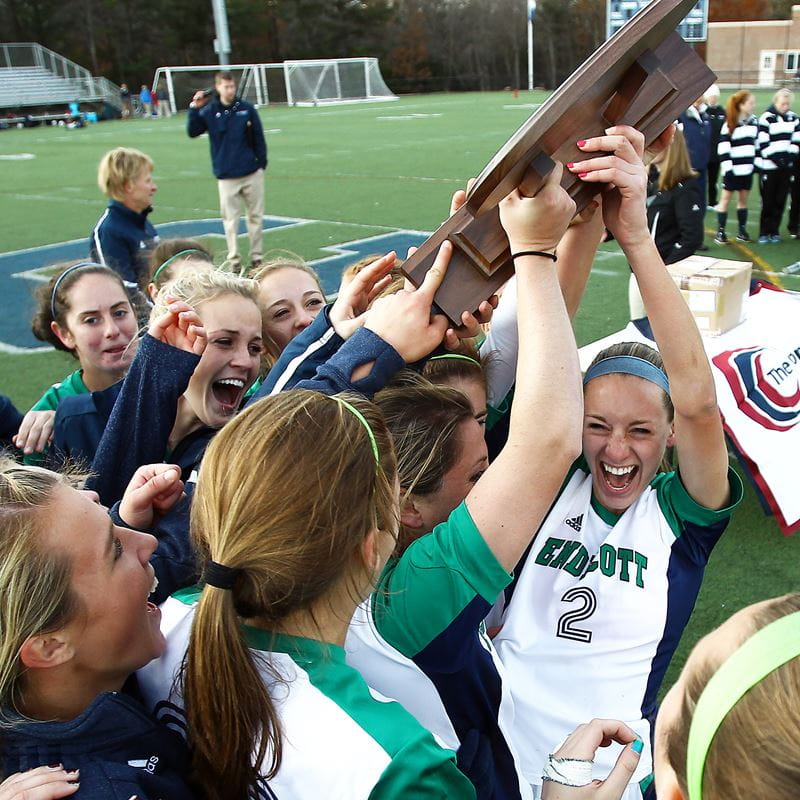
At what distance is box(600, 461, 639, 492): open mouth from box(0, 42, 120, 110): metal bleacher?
43422 millimetres

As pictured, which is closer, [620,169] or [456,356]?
[620,169]

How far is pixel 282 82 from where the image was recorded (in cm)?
4106

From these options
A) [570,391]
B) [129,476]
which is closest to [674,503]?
[570,391]

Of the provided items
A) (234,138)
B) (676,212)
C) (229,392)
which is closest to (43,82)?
(234,138)

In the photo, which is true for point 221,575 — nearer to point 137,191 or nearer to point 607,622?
point 607,622

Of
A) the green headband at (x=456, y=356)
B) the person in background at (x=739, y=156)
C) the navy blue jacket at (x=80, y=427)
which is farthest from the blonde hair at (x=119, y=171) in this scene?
the person in background at (x=739, y=156)

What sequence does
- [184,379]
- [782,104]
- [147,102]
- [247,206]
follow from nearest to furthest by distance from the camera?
[184,379], [782,104], [247,206], [147,102]

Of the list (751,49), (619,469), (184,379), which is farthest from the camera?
(751,49)

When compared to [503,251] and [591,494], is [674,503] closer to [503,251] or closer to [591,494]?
[591,494]

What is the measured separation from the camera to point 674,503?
2010 millimetres

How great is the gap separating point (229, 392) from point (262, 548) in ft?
5.15

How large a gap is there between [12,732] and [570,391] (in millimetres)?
1025

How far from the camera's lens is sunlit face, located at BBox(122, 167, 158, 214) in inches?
225

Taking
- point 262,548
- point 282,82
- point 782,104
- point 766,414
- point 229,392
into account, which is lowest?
point 766,414
